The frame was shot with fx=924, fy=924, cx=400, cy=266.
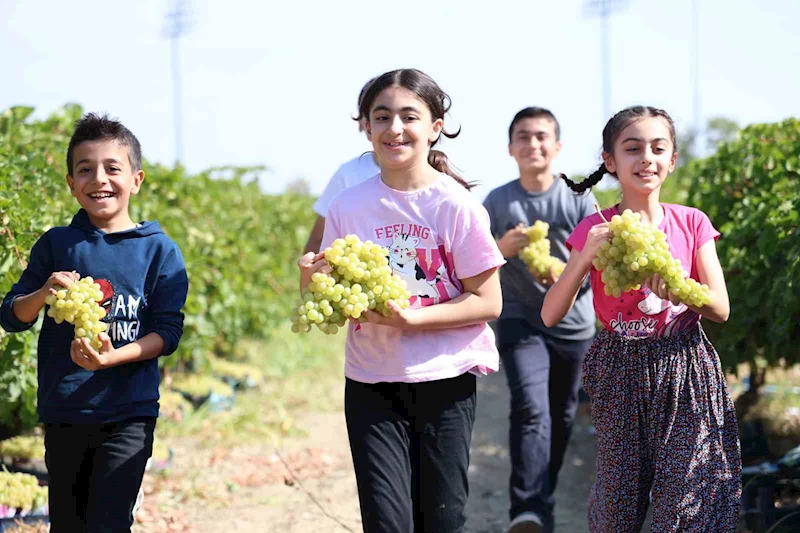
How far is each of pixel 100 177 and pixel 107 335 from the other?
526 millimetres

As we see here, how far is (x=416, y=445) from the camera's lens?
3045 mm

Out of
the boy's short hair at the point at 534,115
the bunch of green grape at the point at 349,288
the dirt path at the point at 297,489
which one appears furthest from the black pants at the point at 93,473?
the boy's short hair at the point at 534,115

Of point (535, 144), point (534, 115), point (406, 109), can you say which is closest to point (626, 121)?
point (406, 109)

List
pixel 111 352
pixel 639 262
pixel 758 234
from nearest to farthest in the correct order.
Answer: pixel 639 262, pixel 111 352, pixel 758 234

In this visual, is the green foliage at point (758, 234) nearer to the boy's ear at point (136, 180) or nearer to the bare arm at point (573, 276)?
the bare arm at point (573, 276)

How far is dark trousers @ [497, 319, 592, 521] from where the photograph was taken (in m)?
4.29

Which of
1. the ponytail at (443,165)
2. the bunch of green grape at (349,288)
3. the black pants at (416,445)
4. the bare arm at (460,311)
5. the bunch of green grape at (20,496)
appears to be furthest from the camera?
the bunch of green grape at (20,496)

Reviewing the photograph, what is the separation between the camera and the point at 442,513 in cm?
299

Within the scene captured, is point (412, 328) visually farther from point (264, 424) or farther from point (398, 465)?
point (264, 424)

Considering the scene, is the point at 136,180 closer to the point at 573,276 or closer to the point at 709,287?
the point at 573,276

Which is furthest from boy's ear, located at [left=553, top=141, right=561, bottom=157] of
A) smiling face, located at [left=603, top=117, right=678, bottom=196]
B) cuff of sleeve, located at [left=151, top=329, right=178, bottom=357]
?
cuff of sleeve, located at [left=151, top=329, right=178, bottom=357]

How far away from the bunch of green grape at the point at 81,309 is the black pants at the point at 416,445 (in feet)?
2.71

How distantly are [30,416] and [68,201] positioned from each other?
1.22 metres

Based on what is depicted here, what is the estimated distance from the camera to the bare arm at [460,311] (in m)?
2.80
